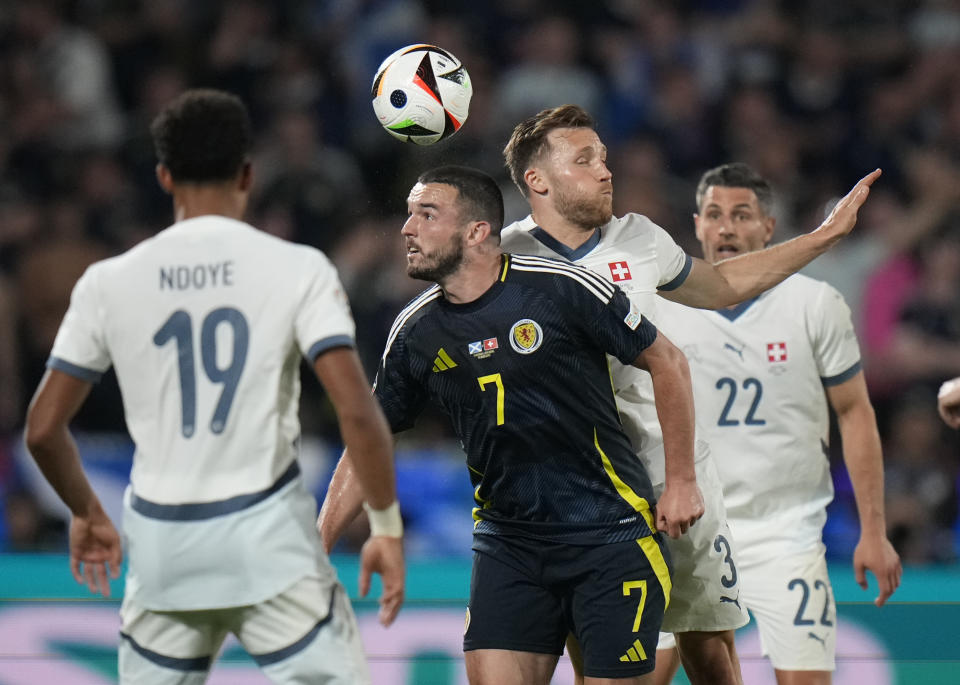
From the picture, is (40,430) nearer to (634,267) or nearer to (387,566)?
(387,566)

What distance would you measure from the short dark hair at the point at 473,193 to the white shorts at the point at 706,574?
1124 millimetres

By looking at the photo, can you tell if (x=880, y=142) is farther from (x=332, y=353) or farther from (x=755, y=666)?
(x=332, y=353)

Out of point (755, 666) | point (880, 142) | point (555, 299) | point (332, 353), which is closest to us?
point (332, 353)

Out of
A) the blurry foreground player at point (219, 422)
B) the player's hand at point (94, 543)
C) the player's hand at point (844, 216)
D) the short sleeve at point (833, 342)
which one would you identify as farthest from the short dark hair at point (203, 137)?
the short sleeve at point (833, 342)

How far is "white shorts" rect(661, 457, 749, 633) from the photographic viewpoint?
4535 mm

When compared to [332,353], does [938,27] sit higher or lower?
higher

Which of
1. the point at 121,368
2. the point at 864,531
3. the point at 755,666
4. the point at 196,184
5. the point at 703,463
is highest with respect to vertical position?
the point at 196,184

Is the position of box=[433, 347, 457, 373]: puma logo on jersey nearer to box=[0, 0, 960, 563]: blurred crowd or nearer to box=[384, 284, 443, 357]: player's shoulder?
box=[384, 284, 443, 357]: player's shoulder

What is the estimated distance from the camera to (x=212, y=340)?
3152 mm

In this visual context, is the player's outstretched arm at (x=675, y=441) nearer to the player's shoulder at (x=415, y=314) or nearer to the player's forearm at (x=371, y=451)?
the player's shoulder at (x=415, y=314)

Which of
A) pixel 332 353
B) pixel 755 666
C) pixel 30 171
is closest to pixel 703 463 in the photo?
pixel 755 666

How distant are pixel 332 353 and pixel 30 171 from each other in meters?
6.93

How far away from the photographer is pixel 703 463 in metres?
4.62

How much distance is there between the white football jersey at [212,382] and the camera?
3154 mm
